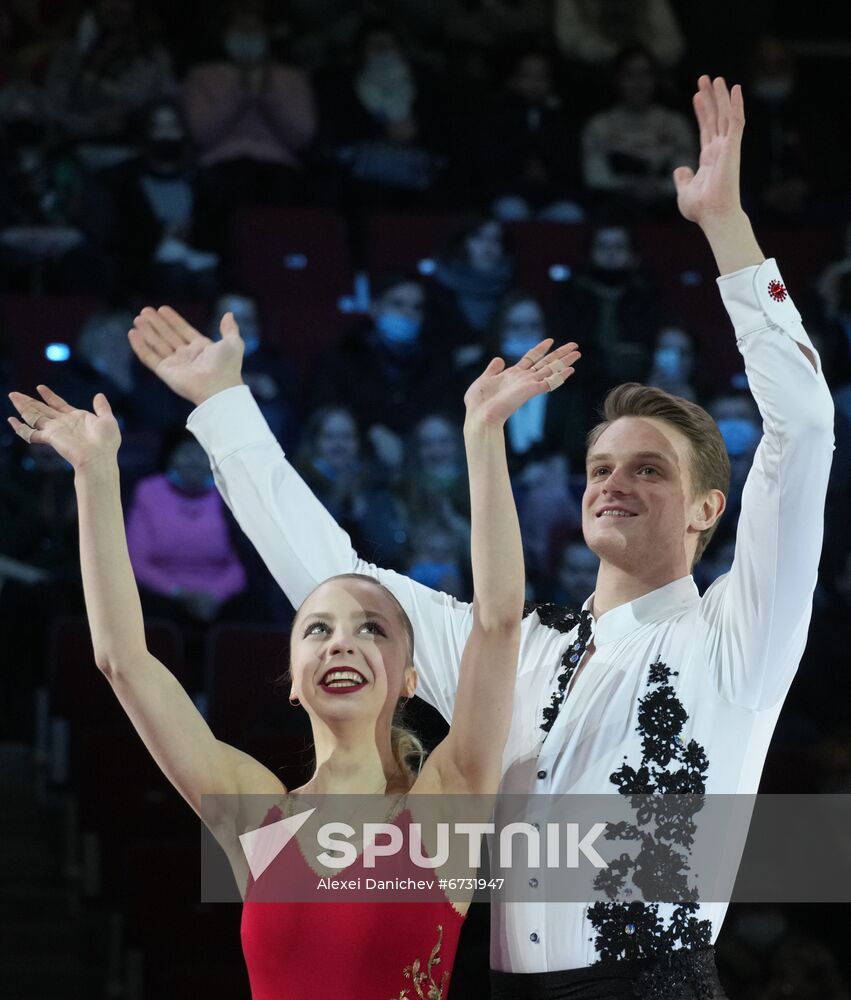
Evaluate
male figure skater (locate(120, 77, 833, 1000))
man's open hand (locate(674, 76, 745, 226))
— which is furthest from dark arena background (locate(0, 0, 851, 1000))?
man's open hand (locate(674, 76, 745, 226))

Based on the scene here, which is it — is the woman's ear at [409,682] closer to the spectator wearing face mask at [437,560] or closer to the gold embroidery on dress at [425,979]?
the gold embroidery on dress at [425,979]

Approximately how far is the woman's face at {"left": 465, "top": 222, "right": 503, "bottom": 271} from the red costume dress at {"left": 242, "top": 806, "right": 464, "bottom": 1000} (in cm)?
463

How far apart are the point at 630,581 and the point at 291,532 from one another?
23.8 inches

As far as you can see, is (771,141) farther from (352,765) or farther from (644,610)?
(352,765)

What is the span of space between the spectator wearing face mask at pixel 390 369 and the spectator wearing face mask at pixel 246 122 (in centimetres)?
103

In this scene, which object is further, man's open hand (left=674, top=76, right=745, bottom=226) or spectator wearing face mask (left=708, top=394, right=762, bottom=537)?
spectator wearing face mask (left=708, top=394, right=762, bottom=537)

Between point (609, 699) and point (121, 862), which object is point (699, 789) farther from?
point (121, 862)

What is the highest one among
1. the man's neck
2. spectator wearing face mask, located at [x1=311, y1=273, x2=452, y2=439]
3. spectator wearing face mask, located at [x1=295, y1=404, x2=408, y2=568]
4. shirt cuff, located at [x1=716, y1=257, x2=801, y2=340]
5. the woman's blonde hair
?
spectator wearing face mask, located at [x1=311, y1=273, x2=452, y2=439]

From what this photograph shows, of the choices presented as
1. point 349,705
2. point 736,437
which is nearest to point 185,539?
point 736,437

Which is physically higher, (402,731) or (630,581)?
(630,581)

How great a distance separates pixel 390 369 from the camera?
659 centimetres

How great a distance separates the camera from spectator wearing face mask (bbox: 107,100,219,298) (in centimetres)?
683

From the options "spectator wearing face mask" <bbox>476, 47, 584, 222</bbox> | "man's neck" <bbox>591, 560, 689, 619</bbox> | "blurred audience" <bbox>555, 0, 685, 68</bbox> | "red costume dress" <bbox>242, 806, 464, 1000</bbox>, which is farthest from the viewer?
"blurred audience" <bbox>555, 0, 685, 68</bbox>

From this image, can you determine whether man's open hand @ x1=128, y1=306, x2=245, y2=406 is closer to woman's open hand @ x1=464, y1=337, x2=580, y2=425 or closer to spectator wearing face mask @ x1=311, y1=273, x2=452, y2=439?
woman's open hand @ x1=464, y1=337, x2=580, y2=425
